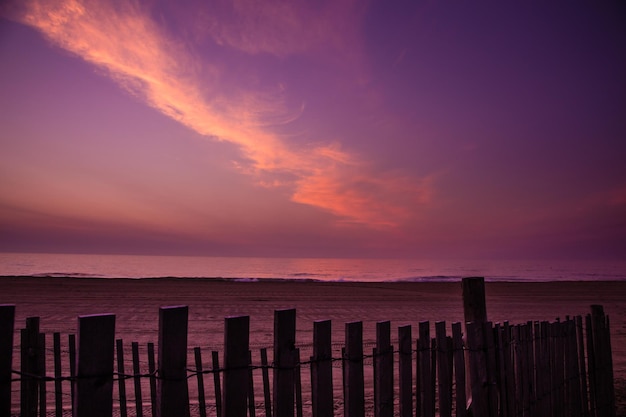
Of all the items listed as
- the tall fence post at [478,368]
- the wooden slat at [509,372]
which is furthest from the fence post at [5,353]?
the wooden slat at [509,372]

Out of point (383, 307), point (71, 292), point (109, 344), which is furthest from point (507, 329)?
point (71, 292)

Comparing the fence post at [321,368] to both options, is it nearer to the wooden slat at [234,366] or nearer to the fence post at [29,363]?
the wooden slat at [234,366]

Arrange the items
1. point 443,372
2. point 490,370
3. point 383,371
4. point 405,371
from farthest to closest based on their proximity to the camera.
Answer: point 490,370 < point 443,372 < point 405,371 < point 383,371

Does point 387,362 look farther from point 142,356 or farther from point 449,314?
point 449,314

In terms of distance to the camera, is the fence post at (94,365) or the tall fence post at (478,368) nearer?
the fence post at (94,365)

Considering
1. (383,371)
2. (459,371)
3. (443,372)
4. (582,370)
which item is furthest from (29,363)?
(582,370)

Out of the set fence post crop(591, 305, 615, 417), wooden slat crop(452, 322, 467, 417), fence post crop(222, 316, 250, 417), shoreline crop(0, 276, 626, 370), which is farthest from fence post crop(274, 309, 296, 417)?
shoreline crop(0, 276, 626, 370)

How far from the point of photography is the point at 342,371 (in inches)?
152

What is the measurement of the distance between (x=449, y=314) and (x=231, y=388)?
15.9 metres

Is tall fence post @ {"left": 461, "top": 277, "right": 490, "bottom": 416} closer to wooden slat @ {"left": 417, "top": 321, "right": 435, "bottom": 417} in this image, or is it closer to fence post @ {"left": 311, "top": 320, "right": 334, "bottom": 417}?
wooden slat @ {"left": 417, "top": 321, "right": 435, "bottom": 417}

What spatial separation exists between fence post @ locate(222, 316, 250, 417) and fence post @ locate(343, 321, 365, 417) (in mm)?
749

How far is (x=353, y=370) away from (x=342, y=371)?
1161 mm

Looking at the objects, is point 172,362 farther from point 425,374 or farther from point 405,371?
point 425,374

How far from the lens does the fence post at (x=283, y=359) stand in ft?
7.72
